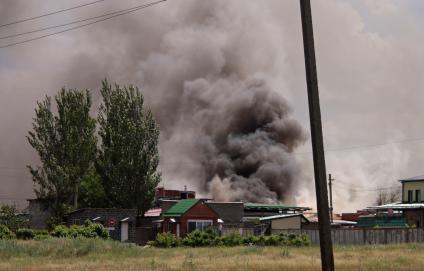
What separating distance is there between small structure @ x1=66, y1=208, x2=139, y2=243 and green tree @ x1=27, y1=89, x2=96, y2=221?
20.4ft

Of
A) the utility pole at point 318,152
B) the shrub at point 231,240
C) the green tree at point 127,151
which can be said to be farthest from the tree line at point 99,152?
the utility pole at point 318,152

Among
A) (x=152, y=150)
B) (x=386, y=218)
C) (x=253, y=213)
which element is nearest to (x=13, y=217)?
(x=152, y=150)

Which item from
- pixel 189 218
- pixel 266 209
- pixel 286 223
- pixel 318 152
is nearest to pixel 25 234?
pixel 189 218

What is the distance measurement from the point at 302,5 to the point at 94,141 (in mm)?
58962

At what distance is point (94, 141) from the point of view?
72.4 m

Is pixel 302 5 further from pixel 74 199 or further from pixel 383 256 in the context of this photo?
pixel 74 199

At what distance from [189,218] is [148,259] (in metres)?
36.3

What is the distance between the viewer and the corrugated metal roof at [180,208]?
225 feet

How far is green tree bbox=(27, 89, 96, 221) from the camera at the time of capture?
69.9 metres

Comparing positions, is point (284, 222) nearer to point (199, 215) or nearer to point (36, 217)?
point (199, 215)

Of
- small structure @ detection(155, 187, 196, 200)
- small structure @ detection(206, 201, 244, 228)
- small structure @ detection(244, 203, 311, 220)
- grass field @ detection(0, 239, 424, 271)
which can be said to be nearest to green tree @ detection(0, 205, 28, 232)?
small structure @ detection(206, 201, 244, 228)

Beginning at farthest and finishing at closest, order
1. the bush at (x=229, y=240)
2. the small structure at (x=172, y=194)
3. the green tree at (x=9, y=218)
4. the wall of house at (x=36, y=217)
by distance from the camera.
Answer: the small structure at (x=172, y=194), the wall of house at (x=36, y=217), the green tree at (x=9, y=218), the bush at (x=229, y=240)

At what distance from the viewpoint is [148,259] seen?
32438 mm

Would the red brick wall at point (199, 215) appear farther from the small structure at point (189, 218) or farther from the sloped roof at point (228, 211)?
the sloped roof at point (228, 211)
